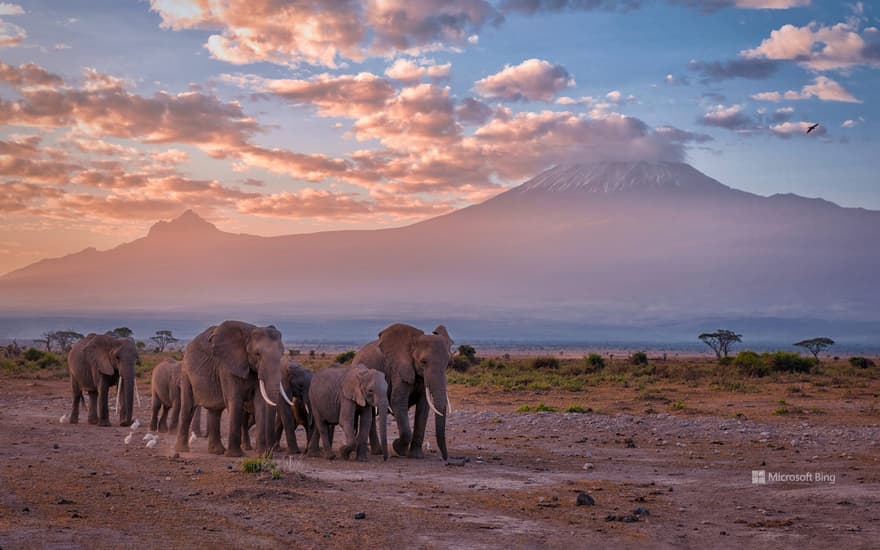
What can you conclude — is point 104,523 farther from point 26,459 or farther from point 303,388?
point 303,388

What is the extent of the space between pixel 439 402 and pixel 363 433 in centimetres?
153

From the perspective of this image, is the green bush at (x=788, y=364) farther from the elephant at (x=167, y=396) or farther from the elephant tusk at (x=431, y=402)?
the elephant tusk at (x=431, y=402)

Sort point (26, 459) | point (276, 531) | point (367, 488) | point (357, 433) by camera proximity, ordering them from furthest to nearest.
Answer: point (357, 433), point (26, 459), point (367, 488), point (276, 531)

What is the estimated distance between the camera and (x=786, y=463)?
17.5 metres

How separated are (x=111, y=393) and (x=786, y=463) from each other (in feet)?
88.1

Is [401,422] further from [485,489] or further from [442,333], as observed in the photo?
[485,489]

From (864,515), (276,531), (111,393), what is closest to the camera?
(276,531)

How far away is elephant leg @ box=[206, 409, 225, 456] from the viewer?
18391mm

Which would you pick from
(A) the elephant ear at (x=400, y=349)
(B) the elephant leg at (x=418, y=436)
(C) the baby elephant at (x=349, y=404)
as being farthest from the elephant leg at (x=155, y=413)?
(B) the elephant leg at (x=418, y=436)

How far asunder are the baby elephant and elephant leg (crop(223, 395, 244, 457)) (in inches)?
54.0

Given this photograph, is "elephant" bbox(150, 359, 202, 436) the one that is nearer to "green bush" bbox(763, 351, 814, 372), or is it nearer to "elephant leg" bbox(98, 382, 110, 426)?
"elephant leg" bbox(98, 382, 110, 426)

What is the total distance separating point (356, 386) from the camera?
17.5 meters

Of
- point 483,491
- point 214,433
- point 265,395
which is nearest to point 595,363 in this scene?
point 214,433

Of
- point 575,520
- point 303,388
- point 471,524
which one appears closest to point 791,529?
point 575,520
